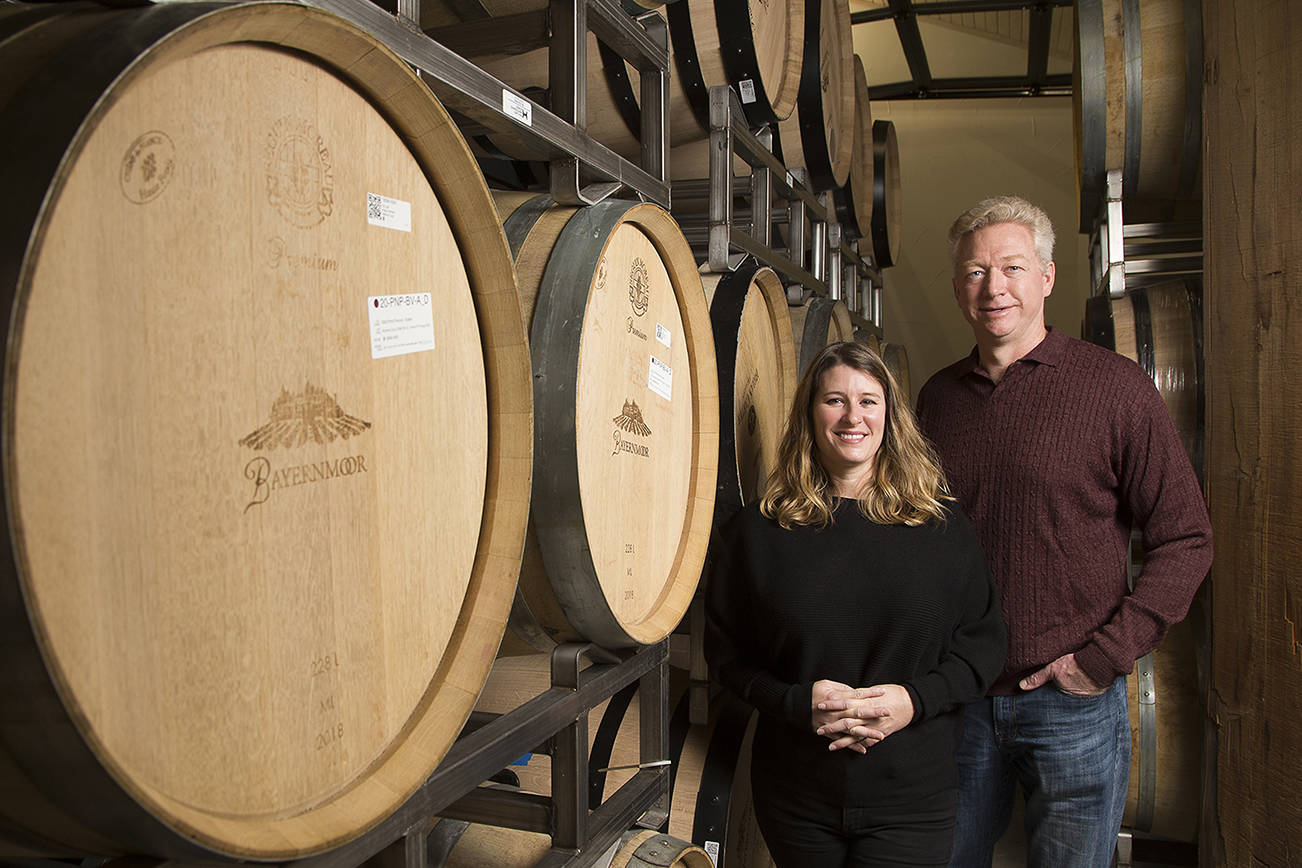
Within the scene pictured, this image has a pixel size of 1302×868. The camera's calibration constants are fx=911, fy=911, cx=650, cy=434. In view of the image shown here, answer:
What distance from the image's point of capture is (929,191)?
24.8 feet

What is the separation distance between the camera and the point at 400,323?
0.98 metres

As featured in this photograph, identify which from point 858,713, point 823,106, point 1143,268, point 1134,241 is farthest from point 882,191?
point 858,713

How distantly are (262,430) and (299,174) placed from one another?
24cm

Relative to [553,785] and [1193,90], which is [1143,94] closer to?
[1193,90]

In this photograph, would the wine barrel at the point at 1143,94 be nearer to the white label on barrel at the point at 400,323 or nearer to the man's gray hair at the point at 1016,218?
the man's gray hair at the point at 1016,218

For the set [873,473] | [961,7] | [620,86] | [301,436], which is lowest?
[873,473]

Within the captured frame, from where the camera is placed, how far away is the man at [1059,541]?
204 cm

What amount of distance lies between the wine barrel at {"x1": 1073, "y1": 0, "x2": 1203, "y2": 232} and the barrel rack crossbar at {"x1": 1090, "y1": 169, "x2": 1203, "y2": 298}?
88mm

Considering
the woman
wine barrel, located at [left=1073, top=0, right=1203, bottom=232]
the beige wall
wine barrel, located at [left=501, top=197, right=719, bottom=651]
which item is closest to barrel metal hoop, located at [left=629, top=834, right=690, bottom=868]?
the woman

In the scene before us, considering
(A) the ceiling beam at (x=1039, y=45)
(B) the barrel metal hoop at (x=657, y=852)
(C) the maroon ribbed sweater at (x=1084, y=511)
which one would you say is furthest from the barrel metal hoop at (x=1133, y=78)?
(A) the ceiling beam at (x=1039, y=45)

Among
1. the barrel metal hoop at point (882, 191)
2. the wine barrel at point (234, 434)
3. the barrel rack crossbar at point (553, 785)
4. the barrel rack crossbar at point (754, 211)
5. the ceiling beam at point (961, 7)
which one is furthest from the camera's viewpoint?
the ceiling beam at point (961, 7)

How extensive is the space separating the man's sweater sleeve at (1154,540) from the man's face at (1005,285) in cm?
30

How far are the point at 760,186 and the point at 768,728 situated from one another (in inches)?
63.2

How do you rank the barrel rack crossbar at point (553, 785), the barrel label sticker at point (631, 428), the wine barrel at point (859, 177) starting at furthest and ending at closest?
the wine barrel at point (859, 177) → the barrel label sticker at point (631, 428) → the barrel rack crossbar at point (553, 785)
